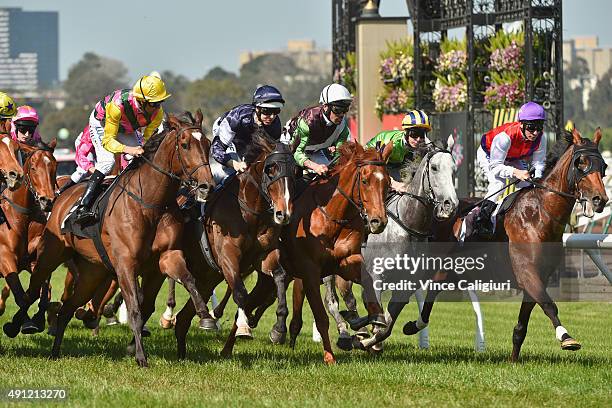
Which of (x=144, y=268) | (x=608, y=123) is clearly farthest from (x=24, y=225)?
(x=608, y=123)

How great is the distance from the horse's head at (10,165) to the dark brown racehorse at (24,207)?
59 centimetres

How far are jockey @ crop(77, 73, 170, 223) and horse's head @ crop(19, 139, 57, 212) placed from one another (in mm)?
351

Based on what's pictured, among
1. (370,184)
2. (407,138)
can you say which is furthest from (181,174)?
(407,138)

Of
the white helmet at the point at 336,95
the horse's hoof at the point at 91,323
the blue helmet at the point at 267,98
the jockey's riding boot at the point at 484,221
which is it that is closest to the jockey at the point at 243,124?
the blue helmet at the point at 267,98

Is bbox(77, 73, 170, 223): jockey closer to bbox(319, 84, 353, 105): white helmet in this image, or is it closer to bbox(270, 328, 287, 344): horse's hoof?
bbox(319, 84, 353, 105): white helmet

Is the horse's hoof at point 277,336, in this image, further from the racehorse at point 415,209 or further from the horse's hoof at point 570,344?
the horse's hoof at point 570,344

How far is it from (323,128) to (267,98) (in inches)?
34.3

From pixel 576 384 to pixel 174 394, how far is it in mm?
2835

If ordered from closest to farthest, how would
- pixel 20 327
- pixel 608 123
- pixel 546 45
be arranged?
pixel 20 327
pixel 546 45
pixel 608 123

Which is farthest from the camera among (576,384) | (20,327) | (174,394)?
(20,327)

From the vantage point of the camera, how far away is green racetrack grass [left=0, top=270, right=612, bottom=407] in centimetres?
853

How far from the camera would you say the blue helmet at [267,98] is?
10539 mm

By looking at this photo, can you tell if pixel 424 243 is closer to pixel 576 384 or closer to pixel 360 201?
pixel 360 201

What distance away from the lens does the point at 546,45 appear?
17.4 meters
